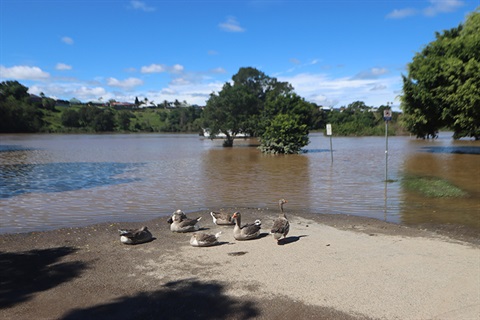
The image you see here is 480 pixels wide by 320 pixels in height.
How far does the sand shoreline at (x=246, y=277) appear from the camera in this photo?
5.51 metres

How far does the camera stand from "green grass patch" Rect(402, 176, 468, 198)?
15.6m

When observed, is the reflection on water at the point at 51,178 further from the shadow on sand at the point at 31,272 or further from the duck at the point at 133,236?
the duck at the point at 133,236

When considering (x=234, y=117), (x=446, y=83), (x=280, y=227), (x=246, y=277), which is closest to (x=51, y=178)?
(x=280, y=227)

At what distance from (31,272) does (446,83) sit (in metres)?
34.8

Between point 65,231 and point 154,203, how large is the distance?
5.04m

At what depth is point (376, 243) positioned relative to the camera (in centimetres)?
857

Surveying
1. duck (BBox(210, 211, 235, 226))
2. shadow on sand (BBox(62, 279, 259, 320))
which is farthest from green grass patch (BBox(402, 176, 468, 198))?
shadow on sand (BBox(62, 279, 259, 320))

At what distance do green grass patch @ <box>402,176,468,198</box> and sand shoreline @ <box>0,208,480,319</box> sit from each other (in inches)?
258

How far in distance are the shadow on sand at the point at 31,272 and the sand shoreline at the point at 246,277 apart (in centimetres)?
A: 2

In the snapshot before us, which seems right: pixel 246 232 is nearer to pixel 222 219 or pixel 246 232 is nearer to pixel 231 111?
pixel 222 219

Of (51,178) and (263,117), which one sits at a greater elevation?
(263,117)

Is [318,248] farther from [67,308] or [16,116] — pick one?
[16,116]

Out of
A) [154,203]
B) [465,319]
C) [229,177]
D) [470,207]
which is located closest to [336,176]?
[229,177]

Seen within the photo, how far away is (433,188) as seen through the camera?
1708 centimetres
